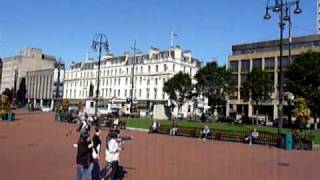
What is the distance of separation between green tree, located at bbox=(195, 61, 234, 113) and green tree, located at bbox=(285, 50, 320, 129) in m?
14.4

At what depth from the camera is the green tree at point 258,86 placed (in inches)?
2261

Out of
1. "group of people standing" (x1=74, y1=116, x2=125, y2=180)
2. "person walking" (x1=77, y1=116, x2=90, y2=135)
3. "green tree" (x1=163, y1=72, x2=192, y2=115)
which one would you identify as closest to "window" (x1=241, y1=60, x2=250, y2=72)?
"green tree" (x1=163, y1=72, x2=192, y2=115)

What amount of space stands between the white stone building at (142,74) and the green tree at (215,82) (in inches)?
989

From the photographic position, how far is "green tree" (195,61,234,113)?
63.2m

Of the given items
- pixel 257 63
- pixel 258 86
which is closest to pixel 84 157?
pixel 258 86

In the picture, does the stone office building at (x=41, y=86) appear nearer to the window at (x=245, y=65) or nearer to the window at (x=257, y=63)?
the window at (x=245, y=65)

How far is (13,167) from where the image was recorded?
13180 millimetres

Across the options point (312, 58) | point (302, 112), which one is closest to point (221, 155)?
point (302, 112)

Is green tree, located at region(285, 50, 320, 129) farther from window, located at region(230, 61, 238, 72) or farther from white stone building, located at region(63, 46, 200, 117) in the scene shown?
white stone building, located at region(63, 46, 200, 117)

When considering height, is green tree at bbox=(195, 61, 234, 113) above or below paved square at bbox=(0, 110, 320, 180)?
above

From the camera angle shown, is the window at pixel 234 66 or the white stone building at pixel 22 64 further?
the white stone building at pixel 22 64

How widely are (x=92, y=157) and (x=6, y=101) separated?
42.4 metres

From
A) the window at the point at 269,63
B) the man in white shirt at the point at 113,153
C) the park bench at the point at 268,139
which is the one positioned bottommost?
the park bench at the point at 268,139

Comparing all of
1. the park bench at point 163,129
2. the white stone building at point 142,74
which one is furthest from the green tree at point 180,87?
the park bench at point 163,129
